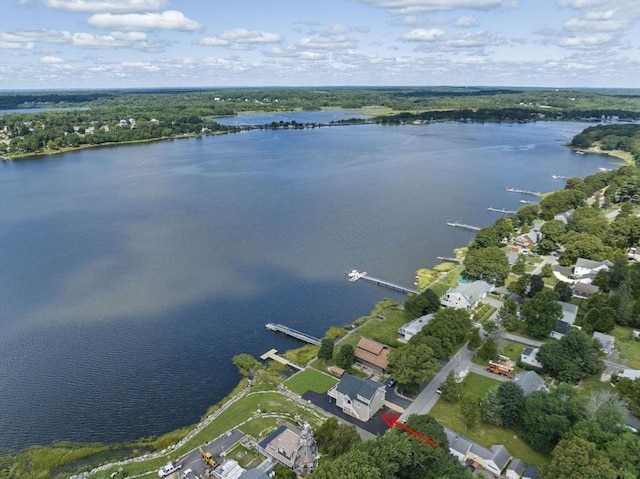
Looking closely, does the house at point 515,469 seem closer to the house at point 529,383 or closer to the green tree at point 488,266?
the house at point 529,383

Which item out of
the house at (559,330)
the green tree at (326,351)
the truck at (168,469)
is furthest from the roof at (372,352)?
the truck at (168,469)

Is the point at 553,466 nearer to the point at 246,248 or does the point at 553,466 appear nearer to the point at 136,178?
the point at 246,248

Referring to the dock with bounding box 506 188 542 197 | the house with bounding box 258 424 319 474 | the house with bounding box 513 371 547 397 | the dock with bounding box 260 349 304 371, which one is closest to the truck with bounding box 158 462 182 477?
the house with bounding box 258 424 319 474

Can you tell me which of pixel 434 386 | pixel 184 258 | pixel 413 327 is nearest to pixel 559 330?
pixel 413 327

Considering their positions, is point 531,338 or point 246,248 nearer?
point 531,338

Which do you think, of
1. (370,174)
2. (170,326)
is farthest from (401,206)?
(170,326)

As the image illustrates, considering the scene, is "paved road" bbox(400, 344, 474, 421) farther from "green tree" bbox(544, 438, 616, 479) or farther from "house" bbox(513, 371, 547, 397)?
"green tree" bbox(544, 438, 616, 479)
